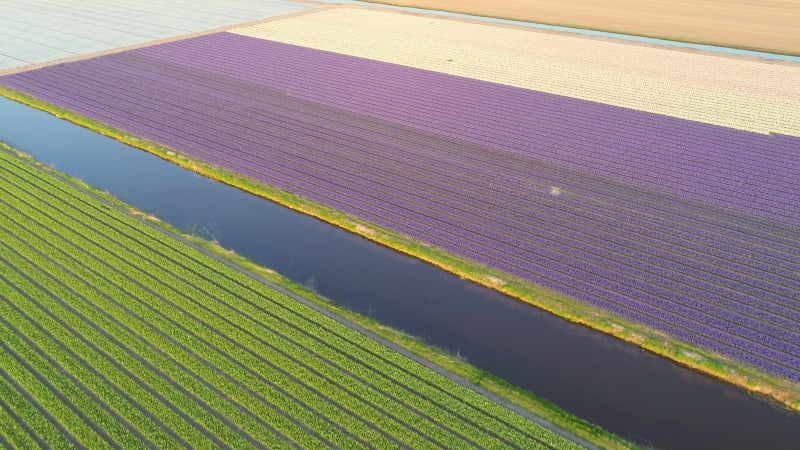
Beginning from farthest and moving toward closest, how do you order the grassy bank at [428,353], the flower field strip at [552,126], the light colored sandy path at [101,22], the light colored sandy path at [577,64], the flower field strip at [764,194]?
the light colored sandy path at [101,22] → the light colored sandy path at [577,64] → the flower field strip at [552,126] → the flower field strip at [764,194] → the grassy bank at [428,353]

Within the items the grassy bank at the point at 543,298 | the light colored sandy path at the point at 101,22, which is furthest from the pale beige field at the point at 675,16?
the grassy bank at the point at 543,298

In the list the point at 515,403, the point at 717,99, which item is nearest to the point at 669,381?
the point at 515,403

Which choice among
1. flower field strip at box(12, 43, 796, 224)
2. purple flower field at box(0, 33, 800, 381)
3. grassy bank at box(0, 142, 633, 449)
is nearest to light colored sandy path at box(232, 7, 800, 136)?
purple flower field at box(0, 33, 800, 381)

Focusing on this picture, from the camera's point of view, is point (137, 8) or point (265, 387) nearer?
point (265, 387)

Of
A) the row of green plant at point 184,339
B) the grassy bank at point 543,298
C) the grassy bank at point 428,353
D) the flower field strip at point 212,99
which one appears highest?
the flower field strip at point 212,99

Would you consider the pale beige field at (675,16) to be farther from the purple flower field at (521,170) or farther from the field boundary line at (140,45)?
the purple flower field at (521,170)

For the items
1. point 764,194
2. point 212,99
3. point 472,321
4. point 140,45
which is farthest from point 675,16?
point 140,45

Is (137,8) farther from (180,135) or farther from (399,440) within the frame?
(399,440)

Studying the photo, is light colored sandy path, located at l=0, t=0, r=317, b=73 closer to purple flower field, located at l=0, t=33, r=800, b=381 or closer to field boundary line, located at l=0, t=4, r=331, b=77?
field boundary line, located at l=0, t=4, r=331, b=77
